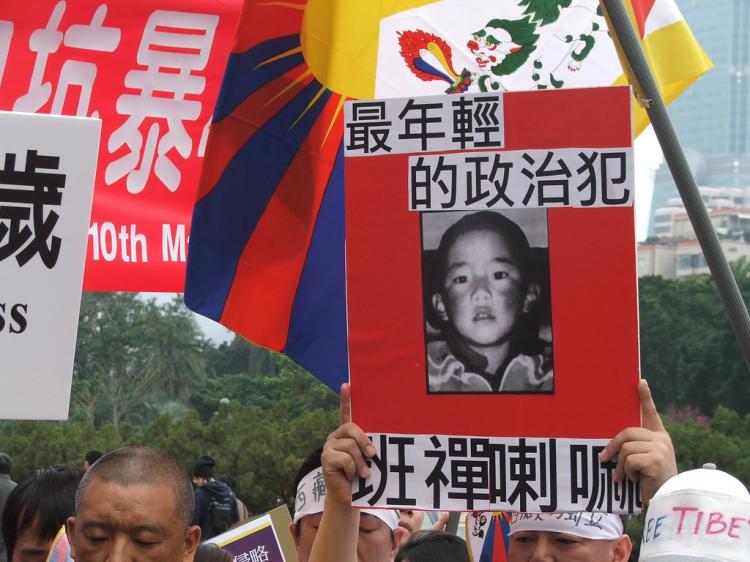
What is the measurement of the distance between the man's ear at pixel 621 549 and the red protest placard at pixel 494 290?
639mm

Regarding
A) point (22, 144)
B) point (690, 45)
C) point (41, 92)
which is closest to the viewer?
point (22, 144)

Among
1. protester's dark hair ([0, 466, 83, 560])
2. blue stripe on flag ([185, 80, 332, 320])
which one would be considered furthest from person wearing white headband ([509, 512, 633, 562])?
blue stripe on flag ([185, 80, 332, 320])

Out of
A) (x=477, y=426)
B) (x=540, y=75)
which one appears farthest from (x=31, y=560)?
(x=540, y=75)

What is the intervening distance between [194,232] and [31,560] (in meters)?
1.61

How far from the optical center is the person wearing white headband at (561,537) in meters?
3.47

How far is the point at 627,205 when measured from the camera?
121 inches

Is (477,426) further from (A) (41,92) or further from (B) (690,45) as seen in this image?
(A) (41,92)

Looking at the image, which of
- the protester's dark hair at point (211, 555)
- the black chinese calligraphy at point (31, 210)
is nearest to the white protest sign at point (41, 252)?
the black chinese calligraphy at point (31, 210)

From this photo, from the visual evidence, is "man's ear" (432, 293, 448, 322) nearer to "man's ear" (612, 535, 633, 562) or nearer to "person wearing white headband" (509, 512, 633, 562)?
"person wearing white headband" (509, 512, 633, 562)

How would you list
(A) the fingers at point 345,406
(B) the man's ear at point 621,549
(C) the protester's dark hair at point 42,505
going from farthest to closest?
(C) the protester's dark hair at point 42,505, (B) the man's ear at point 621,549, (A) the fingers at point 345,406

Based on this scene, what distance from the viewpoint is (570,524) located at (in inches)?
137

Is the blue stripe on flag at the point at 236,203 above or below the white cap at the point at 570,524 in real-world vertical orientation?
above

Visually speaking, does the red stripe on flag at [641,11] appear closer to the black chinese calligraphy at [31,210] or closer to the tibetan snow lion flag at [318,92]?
the tibetan snow lion flag at [318,92]

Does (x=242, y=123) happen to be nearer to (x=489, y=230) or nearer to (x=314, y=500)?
(x=314, y=500)
